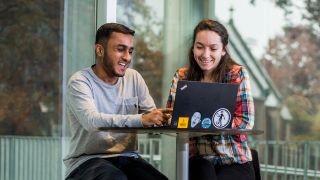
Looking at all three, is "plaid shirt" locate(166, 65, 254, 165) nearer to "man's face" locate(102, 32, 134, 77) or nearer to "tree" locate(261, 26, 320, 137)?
"man's face" locate(102, 32, 134, 77)

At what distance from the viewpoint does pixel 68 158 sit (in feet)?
8.69

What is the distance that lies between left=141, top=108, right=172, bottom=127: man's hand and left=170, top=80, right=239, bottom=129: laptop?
13 centimetres

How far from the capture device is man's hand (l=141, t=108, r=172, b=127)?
89.0 inches

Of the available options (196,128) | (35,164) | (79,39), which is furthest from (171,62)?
(196,128)

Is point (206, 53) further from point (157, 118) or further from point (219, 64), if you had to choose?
point (157, 118)

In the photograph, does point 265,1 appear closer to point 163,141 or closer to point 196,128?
point 163,141

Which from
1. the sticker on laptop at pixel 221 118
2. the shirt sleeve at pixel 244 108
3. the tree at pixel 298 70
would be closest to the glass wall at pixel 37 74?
the shirt sleeve at pixel 244 108

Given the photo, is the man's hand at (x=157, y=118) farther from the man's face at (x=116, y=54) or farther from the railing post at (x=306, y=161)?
the railing post at (x=306, y=161)

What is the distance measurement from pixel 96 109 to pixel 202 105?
1.77 feet

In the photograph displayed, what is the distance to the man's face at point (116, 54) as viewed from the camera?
2625 millimetres

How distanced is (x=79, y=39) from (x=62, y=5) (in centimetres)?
26

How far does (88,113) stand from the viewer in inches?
95.8

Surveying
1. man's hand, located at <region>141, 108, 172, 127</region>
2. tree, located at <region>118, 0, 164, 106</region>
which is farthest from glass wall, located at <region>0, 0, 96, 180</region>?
man's hand, located at <region>141, 108, 172, 127</region>

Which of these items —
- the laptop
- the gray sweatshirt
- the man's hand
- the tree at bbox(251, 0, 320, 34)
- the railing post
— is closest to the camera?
the laptop
